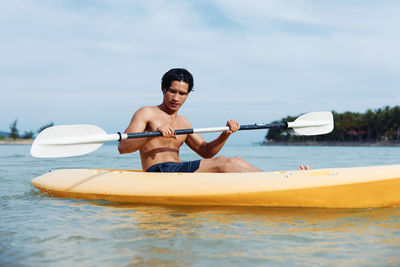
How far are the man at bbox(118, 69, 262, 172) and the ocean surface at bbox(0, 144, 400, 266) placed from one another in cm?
44

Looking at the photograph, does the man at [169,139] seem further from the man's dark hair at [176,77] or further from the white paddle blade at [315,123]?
the white paddle blade at [315,123]

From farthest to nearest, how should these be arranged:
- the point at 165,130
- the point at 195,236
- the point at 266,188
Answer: the point at 165,130
the point at 266,188
the point at 195,236

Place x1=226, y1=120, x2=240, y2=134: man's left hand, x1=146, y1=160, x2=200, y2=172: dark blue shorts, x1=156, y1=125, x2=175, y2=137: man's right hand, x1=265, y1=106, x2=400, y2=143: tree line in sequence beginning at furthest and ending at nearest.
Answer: x1=265, y1=106, x2=400, y2=143: tree line, x1=226, y1=120, x2=240, y2=134: man's left hand, x1=146, y1=160, x2=200, y2=172: dark blue shorts, x1=156, y1=125, x2=175, y2=137: man's right hand

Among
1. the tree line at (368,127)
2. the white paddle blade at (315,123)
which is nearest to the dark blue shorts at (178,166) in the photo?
the white paddle blade at (315,123)

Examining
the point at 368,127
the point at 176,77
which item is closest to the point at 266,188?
the point at 176,77

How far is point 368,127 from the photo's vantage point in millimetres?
60781

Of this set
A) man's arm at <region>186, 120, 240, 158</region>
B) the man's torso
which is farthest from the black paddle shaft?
man's arm at <region>186, 120, 240, 158</region>

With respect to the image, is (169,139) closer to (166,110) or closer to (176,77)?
(166,110)

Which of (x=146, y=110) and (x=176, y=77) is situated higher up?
(x=176, y=77)

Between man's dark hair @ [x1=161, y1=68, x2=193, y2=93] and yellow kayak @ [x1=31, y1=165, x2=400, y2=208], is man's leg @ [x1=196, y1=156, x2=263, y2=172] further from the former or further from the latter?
man's dark hair @ [x1=161, y1=68, x2=193, y2=93]

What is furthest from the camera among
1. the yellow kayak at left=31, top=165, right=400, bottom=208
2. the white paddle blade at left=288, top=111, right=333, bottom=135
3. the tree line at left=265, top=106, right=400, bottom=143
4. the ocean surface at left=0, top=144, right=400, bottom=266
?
the tree line at left=265, top=106, right=400, bottom=143

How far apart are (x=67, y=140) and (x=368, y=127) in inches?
2484

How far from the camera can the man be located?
3.76 m

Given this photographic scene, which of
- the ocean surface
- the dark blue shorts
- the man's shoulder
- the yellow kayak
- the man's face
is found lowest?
the ocean surface
